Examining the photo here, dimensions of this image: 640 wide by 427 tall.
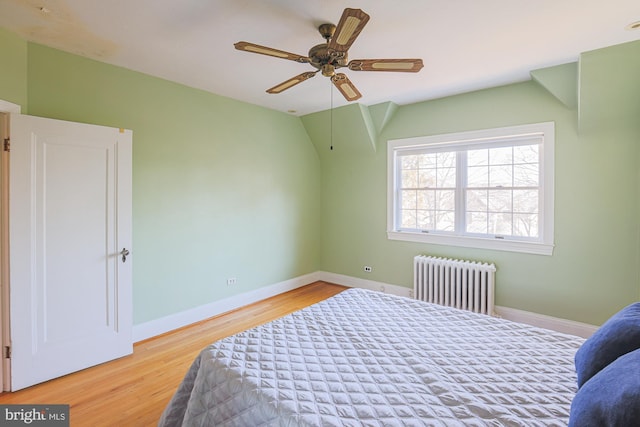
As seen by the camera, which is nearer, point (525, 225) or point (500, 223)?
point (525, 225)

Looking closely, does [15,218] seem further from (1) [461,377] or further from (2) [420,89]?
(2) [420,89]

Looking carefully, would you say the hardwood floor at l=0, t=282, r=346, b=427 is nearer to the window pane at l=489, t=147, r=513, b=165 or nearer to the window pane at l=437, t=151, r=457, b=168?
the window pane at l=437, t=151, r=457, b=168

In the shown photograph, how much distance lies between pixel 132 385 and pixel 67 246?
4.08 feet

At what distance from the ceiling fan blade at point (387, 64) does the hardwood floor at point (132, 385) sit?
2725 millimetres

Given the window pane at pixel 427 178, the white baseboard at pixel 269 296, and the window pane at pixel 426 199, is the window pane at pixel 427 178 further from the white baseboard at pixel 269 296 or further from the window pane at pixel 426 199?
the white baseboard at pixel 269 296

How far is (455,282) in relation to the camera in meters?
3.72

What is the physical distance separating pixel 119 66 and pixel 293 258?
324 centimetres

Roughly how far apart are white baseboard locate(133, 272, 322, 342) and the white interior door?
33 cm

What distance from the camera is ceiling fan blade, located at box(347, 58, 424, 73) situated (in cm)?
195

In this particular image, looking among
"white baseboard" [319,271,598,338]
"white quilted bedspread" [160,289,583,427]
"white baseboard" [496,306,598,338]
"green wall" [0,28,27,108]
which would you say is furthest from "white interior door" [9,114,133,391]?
"white baseboard" [496,306,598,338]

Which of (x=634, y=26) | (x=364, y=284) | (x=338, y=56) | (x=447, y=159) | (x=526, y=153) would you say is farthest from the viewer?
(x=364, y=284)

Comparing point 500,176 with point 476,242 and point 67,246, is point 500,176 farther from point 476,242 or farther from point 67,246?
point 67,246

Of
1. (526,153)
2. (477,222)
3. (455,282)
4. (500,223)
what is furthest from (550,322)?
(526,153)

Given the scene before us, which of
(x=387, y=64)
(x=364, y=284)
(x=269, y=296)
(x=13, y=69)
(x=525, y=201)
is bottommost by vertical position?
(x=269, y=296)
